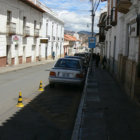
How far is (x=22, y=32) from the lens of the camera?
96.7ft

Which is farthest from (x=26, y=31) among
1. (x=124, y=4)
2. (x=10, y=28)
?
(x=124, y=4)

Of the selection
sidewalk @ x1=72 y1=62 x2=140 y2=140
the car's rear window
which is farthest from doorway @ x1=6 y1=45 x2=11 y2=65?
sidewalk @ x1=72 y1=62 x2=140 y2=140

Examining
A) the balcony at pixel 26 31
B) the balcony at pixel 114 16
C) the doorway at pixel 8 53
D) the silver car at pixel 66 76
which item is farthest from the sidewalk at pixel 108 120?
the balcony at pixel 26 31

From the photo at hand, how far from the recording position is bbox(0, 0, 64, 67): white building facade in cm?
2423

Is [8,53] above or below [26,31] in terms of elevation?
below

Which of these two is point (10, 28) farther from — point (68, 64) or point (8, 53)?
point (68, 64)

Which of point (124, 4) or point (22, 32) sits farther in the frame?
point (22, 32)

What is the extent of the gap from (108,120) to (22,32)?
24.5 metres

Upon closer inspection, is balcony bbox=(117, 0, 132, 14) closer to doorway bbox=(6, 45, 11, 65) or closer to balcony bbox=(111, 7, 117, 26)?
balcony bbox=(111, 7, 117, 26)

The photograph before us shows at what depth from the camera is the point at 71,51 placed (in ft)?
253

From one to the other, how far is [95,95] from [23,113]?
158 inches

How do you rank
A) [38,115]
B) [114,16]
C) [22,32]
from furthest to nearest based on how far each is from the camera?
1. [22,32]
2. [114,16]
3. [38,115]

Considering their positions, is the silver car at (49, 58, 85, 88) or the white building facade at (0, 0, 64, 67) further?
the white building facade at (0, 0, 64, 67)

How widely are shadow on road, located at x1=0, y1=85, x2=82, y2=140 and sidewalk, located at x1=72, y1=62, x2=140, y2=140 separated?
0.38m
